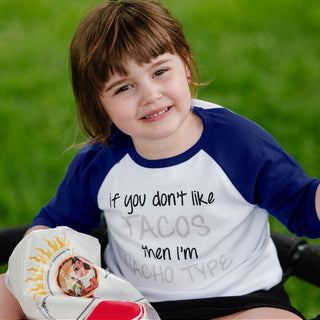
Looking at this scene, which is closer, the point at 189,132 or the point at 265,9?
the point at 189,132

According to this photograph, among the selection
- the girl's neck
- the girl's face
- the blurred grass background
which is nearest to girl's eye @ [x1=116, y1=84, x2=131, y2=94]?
the girl's face

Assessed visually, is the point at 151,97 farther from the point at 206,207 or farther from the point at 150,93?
the point at 206,207

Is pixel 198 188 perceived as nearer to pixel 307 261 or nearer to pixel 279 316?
pixel 279 316

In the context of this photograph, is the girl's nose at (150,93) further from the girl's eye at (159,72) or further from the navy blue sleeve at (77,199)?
the navy blue sleeve at (77,199)

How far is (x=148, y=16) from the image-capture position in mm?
1220

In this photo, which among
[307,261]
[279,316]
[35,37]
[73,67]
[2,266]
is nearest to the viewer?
[279,316]

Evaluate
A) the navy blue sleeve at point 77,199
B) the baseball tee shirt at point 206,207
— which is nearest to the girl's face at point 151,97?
the baseball tee shirt at point 206,207

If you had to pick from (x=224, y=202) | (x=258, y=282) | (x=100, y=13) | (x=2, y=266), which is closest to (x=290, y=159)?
(x=224, y=202)

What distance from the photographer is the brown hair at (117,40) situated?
1176mm

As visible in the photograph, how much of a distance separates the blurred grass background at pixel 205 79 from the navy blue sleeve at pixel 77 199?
31.2 inches

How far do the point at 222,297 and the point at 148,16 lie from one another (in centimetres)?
69

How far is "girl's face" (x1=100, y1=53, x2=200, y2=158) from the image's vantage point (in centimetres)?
118

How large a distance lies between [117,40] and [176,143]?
0.29m

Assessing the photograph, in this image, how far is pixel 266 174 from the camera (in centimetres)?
120
